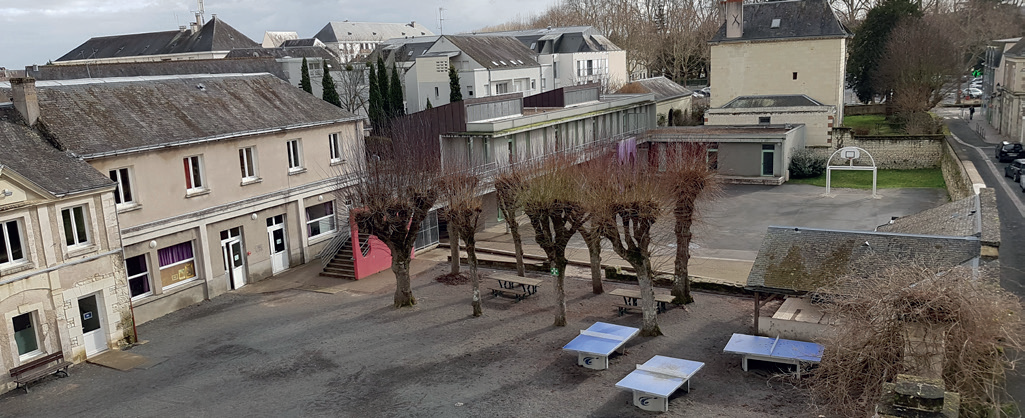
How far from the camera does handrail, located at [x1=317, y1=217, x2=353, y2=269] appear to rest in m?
25.4

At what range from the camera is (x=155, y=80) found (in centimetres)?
2383

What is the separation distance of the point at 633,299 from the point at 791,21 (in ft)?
114

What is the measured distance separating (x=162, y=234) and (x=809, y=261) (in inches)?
709

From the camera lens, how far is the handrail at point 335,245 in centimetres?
2539

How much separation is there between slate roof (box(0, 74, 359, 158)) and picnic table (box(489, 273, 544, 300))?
9.46 metres

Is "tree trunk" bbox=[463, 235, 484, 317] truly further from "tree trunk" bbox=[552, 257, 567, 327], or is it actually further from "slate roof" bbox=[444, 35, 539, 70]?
"slate roof" bbox=[444, 35, 539, 70]

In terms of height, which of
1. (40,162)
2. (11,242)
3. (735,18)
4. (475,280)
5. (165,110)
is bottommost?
(475,280)

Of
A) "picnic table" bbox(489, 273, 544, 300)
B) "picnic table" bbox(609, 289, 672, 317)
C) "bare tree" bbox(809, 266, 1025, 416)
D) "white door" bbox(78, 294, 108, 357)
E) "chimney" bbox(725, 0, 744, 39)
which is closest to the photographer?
"bare tree" bbox(809, 266, 1025, 416)

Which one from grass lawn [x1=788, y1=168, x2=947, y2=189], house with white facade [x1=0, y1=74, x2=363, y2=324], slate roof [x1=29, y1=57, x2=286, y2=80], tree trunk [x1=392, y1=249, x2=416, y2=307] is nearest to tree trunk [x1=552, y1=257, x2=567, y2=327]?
tree trunk [x1=392, y1=249, x2=416, y2=307]

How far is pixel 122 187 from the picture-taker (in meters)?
20.6

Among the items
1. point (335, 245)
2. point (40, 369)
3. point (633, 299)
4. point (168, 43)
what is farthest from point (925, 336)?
point (168, 43)

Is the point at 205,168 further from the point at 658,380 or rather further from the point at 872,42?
the point at 872,42

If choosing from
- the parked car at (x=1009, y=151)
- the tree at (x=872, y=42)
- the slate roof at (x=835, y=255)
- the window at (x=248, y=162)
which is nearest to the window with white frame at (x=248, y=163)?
the window at (x=248, y=162)

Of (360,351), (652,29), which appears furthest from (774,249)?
(652,29)
